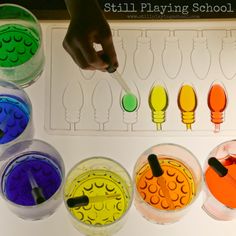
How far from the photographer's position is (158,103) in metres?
0.94

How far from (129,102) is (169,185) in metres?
0.17

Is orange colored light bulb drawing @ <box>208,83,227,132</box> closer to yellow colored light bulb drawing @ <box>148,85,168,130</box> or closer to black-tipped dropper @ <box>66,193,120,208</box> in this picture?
yellow colored light bulb drawing @ <box>148,85,168,130</box>

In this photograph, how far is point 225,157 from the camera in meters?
0.87

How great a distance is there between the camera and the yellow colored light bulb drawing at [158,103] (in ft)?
3.04

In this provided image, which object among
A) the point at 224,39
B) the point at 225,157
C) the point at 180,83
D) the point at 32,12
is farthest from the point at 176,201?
the point at 32,12

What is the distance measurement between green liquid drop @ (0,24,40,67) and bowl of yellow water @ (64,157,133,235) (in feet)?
0.74

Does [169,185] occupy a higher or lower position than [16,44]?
lower

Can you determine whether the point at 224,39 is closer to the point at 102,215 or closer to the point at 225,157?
the point at 225,157

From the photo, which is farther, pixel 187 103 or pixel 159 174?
pixel 187 103

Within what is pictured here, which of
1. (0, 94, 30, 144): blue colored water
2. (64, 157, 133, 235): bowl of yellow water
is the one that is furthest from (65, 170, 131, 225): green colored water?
(0, 94, 30, 144): blue colored water

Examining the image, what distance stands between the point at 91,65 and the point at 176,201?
0.25m

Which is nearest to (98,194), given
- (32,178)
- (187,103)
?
(32,178)

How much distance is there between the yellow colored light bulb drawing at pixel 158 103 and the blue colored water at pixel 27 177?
0.19 meters

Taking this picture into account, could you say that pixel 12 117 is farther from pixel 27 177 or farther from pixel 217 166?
pixel 217 166
